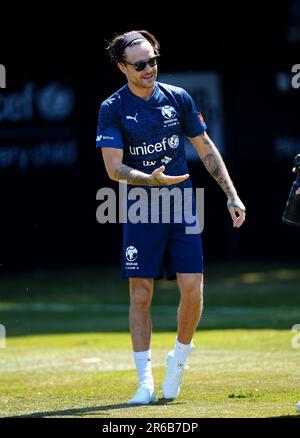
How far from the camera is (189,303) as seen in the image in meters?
7.59

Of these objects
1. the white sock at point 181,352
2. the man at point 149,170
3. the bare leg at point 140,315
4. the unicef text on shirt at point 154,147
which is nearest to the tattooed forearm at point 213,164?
the man at point 149,170

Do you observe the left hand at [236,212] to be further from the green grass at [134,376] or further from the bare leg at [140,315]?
the green grass at [134,376]

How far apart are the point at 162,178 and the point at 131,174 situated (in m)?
0.28

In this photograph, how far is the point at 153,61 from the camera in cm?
751

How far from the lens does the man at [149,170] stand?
7.50 meters

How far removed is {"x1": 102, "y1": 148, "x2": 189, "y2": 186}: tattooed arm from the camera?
→ 7.05m

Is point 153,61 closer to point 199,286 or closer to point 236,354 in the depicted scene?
point 199,286

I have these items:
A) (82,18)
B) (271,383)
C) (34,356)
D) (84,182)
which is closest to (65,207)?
(84,182)

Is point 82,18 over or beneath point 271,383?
over

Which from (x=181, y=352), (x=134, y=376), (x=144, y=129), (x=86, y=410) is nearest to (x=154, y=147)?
(x=144, y=129)

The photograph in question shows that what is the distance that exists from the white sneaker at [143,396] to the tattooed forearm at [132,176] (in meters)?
1.23

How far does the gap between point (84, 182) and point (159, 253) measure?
12074mm

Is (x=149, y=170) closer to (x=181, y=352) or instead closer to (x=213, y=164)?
→ (x=213, y=164)

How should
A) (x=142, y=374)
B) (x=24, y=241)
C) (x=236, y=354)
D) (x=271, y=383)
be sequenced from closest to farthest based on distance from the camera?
(x=142, y=374)
(x=271, y=383)
(x=236, y=354)
(x=24, y=241)
